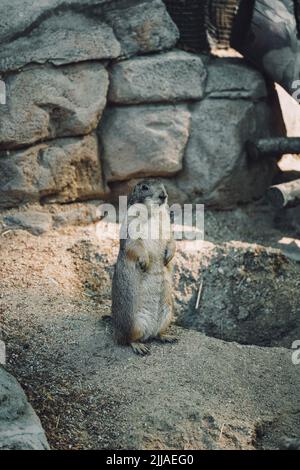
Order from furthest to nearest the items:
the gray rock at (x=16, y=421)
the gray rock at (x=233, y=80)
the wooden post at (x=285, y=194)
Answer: the gray rock at (x=233, y=80) → the wooden post at (x=285, y=194) → the gray rock at (x=16, y=421)

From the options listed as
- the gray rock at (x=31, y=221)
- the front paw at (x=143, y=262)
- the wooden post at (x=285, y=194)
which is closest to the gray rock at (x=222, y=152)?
→ the wooden post at (x=285, y=194)

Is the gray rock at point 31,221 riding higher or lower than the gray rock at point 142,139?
lower

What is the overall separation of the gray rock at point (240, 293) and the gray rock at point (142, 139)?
1097 mm

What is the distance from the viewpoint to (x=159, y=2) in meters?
6.92

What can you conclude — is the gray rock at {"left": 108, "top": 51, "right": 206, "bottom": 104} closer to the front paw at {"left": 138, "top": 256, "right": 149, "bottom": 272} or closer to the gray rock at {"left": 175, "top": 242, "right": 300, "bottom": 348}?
the gray rock at {"left": 175, "top": 242, "right": 300, "bottom": 348}

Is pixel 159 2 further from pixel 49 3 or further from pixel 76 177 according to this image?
pixel 76 177

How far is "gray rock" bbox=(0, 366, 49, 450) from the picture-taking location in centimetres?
390

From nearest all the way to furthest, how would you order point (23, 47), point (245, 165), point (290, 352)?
1. point (290, 352)
2. point (23, 47)
3. point (245, 165)

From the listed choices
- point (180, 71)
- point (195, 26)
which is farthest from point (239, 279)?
point (195, 26)

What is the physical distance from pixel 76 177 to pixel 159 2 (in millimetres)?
1895

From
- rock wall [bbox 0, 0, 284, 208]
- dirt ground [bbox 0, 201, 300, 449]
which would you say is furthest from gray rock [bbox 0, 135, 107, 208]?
dirt ground [bbox 0, 201, 300, 449]

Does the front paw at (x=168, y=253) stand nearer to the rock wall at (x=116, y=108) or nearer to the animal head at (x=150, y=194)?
the animal head at (x=150, y=194)

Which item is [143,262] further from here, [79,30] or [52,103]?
[79,30]

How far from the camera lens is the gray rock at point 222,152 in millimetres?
7305
